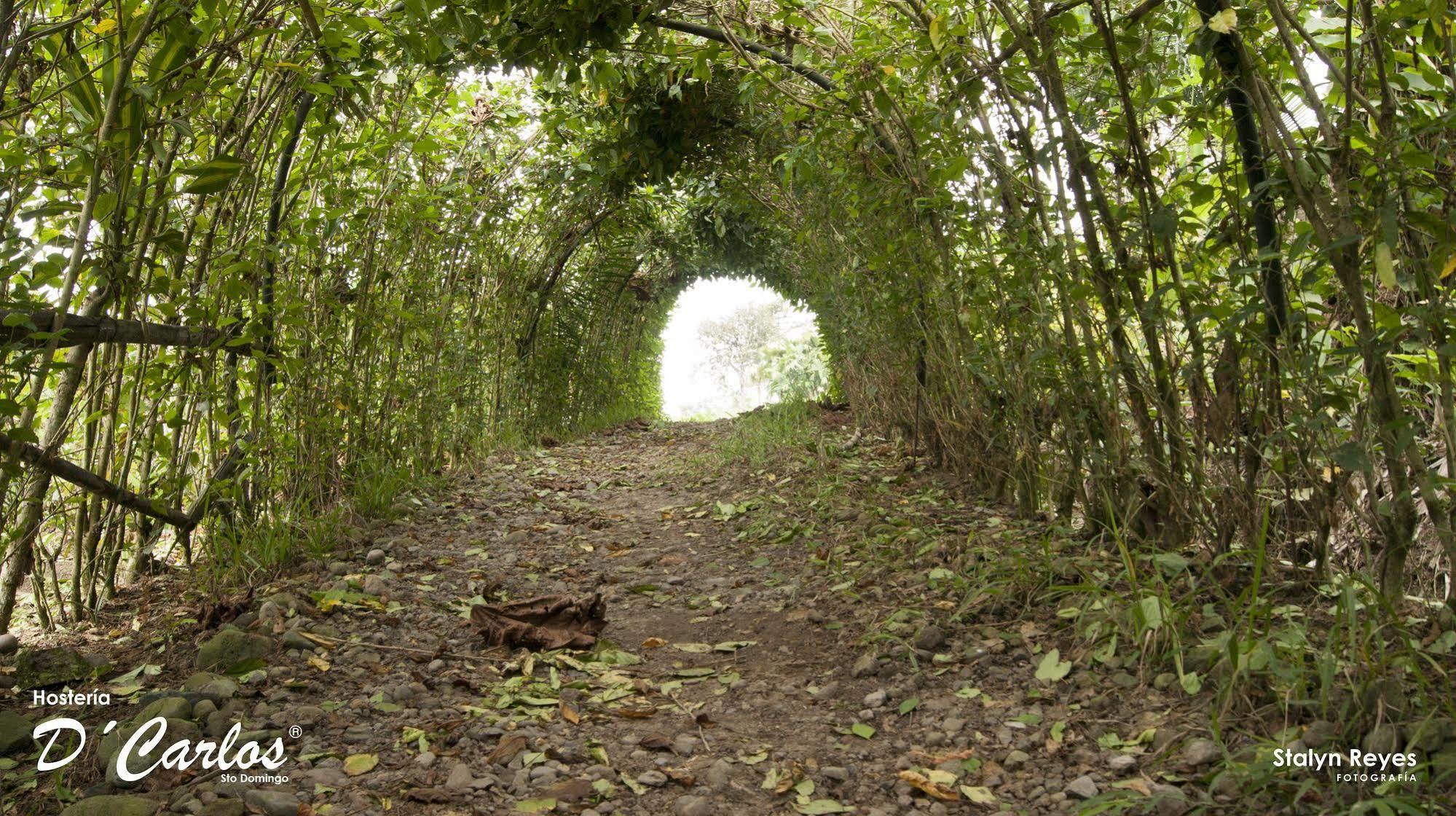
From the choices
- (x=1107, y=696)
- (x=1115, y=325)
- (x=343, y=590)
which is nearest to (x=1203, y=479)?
(x=1115, y=325)

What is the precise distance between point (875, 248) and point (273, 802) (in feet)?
10.9

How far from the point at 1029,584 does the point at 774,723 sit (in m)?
0.89

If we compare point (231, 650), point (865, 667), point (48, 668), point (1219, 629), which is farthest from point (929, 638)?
point (48, 668)

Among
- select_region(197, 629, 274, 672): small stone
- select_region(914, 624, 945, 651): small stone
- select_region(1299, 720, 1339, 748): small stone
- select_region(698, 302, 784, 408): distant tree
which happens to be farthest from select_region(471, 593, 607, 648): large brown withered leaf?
select_region(698, 302, 784, 408): distant tree

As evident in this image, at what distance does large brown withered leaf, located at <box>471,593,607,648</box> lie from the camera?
2631 mm

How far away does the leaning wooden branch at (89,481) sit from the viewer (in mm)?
2111

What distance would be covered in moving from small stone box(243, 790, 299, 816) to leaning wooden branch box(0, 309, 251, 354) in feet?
3.53

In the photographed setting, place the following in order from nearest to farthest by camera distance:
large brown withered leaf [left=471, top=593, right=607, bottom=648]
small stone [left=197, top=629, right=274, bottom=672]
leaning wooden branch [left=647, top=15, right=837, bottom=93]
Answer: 1. small stone [left=197, top=629, right=274, bottom=672]
2. large brown withered leaf [left=471, top=593, right=607, bottom=648]
3. leaning wooden branch [left=647, top=15, right=837, bottom=93]

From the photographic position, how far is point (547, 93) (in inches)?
176

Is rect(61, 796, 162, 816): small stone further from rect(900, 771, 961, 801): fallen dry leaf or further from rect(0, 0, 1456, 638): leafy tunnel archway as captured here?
rect(900, 771, 961, 801): fallen dry leaf

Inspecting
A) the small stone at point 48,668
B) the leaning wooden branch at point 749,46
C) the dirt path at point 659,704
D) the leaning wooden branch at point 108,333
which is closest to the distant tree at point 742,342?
the leaning wooden branch at point 749,46

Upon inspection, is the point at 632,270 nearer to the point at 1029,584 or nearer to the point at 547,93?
the point at 547,93

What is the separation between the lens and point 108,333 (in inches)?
91.3

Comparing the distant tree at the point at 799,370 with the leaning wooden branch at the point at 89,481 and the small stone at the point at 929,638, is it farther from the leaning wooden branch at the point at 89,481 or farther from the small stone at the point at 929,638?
the leaning wooden branch at the point at 89,481
